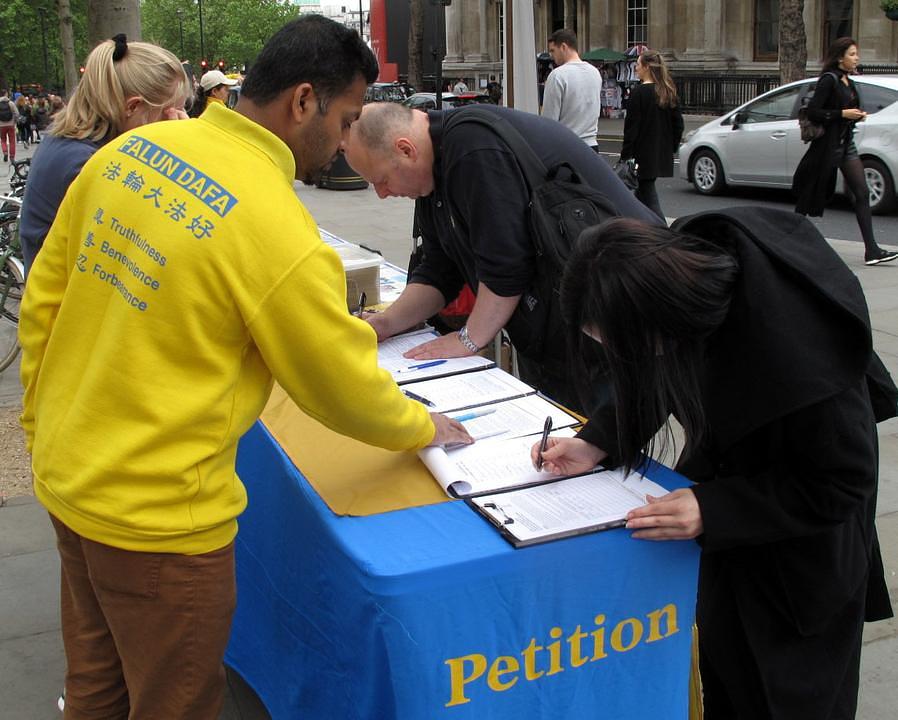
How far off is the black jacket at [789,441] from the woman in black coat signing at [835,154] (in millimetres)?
6552

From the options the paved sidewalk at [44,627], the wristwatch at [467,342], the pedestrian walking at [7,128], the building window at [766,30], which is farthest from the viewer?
the building window at [766,30]

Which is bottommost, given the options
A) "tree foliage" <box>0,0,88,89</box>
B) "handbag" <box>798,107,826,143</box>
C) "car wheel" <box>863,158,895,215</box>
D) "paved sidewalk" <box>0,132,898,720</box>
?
"paved sidewalk" <box>0,132,898,720</box>

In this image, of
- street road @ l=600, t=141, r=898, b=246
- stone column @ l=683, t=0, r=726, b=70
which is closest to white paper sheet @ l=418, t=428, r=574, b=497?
street road @ l=600, t=141, r=898, b=246

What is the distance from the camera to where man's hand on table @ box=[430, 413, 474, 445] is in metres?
2.23

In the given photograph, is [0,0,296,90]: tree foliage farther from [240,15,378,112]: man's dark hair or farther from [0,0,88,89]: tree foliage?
[240,15,378,112]: man's dark hair

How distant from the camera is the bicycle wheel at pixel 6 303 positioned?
6273mm

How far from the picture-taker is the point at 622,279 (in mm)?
1576

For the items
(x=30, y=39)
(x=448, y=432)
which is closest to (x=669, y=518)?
(x=448, y=432)

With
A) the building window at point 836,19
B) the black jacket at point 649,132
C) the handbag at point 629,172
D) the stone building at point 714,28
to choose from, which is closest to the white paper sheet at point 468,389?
the handbag at point 629,172

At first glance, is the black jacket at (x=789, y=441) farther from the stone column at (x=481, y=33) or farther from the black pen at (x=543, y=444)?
the stone column at (x=481, y=33)

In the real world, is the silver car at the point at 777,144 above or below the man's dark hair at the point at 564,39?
below

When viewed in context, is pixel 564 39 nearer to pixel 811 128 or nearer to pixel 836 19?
pixel 811 128

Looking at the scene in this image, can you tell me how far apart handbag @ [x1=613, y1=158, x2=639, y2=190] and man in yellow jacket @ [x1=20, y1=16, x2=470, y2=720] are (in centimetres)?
712

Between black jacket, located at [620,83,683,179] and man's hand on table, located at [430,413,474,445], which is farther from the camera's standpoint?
black jacket, located at [620,83,683,179]
